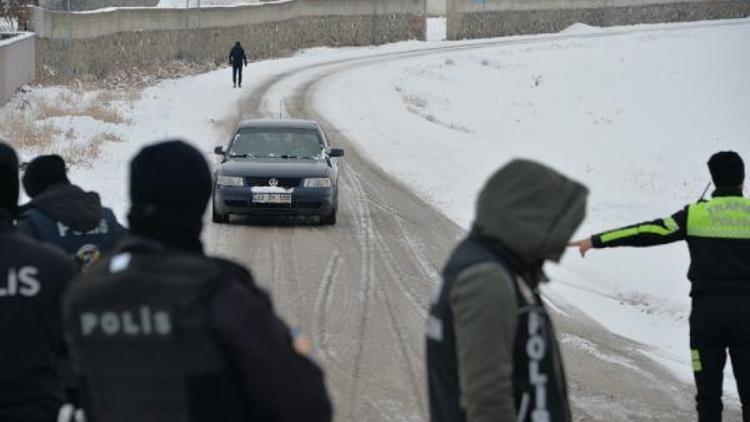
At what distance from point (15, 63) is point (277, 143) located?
20.0 meters

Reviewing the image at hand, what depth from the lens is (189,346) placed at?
3799 millimetres

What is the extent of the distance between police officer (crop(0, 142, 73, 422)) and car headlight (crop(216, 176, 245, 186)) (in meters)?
14.5

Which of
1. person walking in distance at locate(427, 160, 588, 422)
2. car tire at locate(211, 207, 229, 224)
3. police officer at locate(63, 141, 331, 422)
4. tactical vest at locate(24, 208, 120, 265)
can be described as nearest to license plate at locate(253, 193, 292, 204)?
car tire at locate(211, 207, 229, 224)

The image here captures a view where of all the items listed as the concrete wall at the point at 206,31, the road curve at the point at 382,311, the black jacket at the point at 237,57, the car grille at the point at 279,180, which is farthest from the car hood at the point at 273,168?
the concrete wall at the point at 206,31

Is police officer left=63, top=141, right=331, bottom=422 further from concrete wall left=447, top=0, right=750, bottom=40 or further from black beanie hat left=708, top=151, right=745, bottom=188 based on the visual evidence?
concrete wall left=447, top=0, right=750, bottom=40

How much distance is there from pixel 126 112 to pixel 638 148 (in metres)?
14.7

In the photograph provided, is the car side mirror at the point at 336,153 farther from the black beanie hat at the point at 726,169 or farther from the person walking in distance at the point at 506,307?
the person walking in distance at the point at 506,307

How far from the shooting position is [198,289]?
3.80m

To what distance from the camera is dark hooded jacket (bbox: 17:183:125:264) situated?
6609 millimetres

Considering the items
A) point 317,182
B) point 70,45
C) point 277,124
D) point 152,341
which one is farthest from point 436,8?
point 152,341

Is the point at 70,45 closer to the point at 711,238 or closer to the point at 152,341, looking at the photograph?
the point at 711,238

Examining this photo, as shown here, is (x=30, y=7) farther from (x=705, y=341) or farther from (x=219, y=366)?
(x=219, y=366)

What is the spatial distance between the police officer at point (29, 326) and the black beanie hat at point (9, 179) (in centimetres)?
15

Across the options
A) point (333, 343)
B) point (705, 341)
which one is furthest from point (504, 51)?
point (705, 341)
